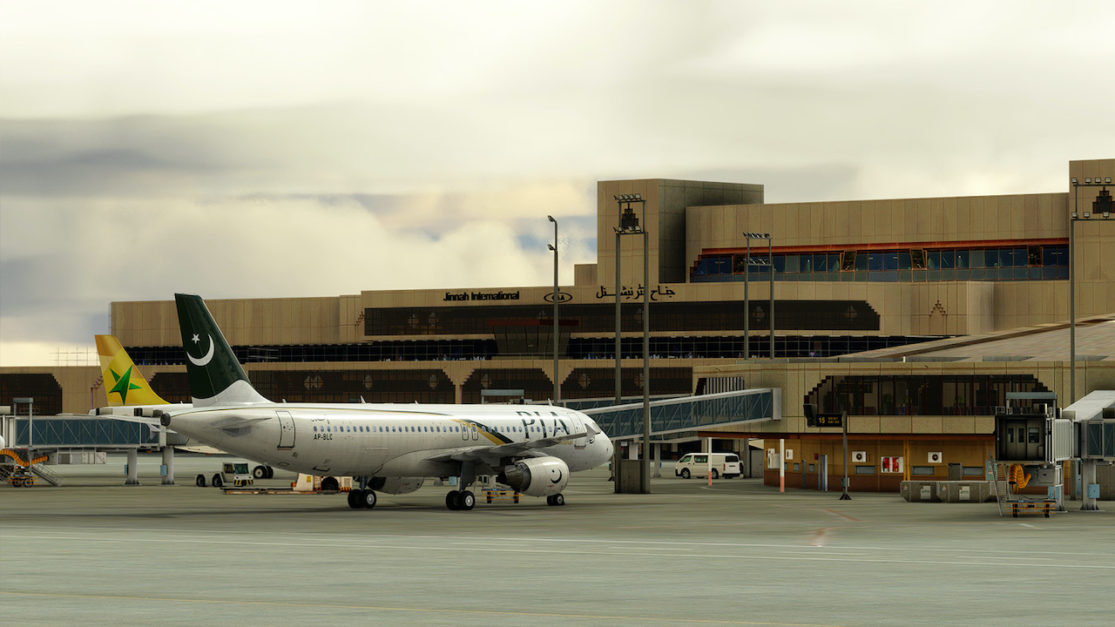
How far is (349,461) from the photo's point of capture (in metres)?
61.1

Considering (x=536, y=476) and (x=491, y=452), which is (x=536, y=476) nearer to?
(x=536, y=476)

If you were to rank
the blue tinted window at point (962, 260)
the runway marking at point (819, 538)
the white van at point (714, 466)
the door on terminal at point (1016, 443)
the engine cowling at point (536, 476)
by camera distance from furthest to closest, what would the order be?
the blue tinted window at point (962, 260) → the white van at point (714, 466) → the engine cowling at point (536, 476) → the door on terminal at point (1016, 443) → the runway marking at point (819, 538)

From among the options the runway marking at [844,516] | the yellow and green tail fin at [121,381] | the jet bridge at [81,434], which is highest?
the yellow and green tail fin at [121,381]

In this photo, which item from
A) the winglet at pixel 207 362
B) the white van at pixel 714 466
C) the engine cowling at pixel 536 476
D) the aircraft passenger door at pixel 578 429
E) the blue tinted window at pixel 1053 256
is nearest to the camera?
the winglet at pixel 207 362

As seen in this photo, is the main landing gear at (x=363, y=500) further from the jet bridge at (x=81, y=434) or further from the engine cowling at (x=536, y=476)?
the jet bridge at (x=81, y=434)

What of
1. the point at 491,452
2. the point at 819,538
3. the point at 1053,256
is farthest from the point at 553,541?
the point at 1053,256

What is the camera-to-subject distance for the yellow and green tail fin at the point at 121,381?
324ft

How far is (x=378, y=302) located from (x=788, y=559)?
137 metres

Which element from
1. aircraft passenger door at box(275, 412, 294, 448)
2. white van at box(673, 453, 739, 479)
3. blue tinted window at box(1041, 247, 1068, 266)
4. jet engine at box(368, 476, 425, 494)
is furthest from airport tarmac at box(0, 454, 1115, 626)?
blue tinted window at box(1041, 247, 1068, 266)

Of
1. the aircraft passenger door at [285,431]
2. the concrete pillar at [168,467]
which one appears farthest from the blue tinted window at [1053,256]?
the aircraft passenger door at [285,431]

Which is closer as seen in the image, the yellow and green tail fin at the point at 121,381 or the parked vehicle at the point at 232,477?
the parked vehicle at the point at 232,477

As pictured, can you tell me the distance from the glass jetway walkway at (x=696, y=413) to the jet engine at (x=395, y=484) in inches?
879

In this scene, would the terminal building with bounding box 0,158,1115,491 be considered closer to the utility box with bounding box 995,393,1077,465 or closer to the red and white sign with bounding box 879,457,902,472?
the red and white sign with bounding box 879,457,902,472

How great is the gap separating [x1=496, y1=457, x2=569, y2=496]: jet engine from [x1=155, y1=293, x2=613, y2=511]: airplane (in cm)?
4
